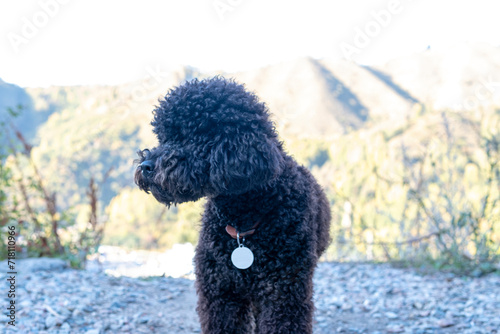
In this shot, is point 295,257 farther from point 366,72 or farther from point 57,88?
point 57,88

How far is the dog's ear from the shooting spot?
90.0 inches

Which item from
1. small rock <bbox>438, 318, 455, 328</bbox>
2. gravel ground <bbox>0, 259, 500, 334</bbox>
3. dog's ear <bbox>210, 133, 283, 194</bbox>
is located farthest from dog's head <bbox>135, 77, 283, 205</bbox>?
small rock <bbox>438, 318, 455, 328</bbox>

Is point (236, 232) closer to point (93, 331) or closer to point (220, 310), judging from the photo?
point (220, 310)

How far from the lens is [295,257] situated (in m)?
2.44

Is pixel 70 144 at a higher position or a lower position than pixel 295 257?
higher

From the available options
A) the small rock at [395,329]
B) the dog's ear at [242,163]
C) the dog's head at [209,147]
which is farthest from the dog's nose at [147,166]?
the small rock at [395,329]

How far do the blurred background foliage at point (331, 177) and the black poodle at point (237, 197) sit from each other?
1.59 ft

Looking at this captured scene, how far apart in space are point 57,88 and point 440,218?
79.5ft

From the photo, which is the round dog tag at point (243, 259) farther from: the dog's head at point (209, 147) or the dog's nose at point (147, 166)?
the dog's nose at point (147, 166)

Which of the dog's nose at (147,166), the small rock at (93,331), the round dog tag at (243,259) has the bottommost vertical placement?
the small rock at (93,331)

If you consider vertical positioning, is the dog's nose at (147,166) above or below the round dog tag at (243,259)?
above

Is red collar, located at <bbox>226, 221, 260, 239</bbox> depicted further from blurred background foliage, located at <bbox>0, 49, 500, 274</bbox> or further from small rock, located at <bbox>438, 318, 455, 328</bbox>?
small rock, located at <bbox>438, 318, 455, 328</bbox>

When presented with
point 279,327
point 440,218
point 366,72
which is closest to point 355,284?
point 440,218

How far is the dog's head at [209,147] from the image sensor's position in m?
2.31
